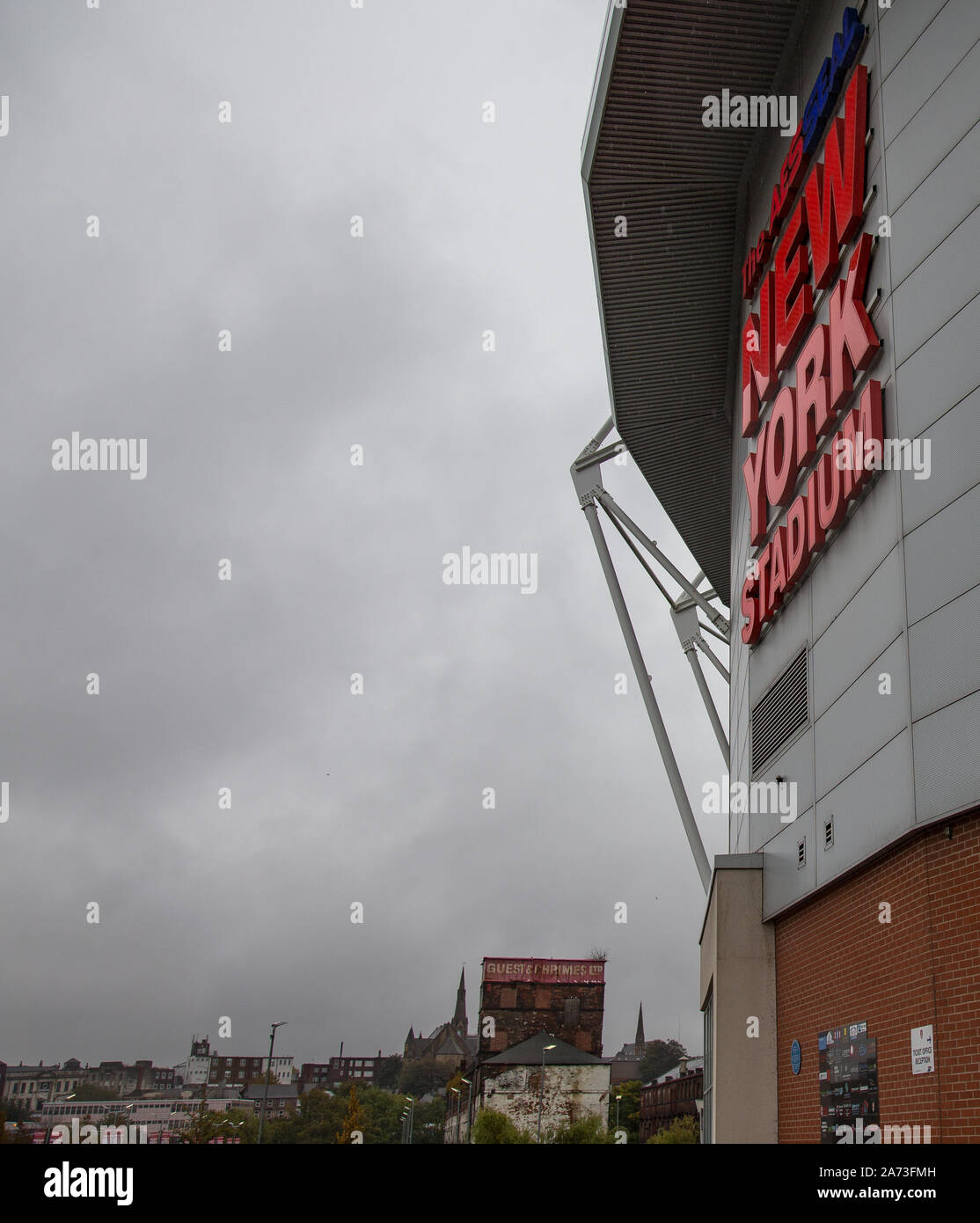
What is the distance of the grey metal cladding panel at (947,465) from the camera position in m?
8.61

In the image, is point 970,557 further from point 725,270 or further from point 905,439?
point 725,270

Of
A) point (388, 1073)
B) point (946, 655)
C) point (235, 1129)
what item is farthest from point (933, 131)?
point (388, 1073)

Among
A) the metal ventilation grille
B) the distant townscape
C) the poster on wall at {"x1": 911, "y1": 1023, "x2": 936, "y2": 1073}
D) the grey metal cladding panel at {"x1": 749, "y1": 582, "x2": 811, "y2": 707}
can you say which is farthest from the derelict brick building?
the poster on wall at {"x1": 911, "y1": 1023, "x2": 936, "y2": 1073}

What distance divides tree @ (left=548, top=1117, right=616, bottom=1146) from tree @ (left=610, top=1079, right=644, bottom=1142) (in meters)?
25.4

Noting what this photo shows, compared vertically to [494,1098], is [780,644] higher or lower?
higher

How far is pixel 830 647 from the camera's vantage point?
39.3 feet

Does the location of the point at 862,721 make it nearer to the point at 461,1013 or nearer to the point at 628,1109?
the point at 628,1109

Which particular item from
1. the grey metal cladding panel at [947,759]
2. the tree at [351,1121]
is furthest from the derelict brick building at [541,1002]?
the grey metal cladding panel at [947,759]

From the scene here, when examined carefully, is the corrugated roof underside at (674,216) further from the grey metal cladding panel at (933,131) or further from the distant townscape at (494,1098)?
the distant townscape at (494,1098)

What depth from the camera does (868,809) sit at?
10.2m

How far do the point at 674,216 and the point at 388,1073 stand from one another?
621 ft

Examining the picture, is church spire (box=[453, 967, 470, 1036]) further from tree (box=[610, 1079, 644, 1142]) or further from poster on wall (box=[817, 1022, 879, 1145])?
poster on wall (box=[817, 1022, 879, 1145])
